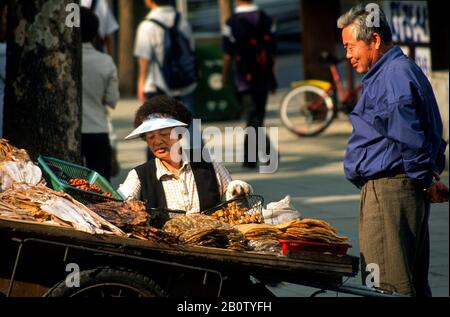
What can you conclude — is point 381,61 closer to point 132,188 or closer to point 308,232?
point 308,232

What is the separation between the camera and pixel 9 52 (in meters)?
7.66

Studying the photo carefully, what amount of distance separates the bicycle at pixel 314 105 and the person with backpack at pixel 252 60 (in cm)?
272

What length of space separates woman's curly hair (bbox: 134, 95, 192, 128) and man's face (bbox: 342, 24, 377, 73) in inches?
39.6

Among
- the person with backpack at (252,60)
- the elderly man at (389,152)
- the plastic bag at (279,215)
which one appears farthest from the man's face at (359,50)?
the person with backpack at (252,60)

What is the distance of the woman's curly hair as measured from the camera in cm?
656

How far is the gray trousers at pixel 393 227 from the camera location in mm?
6004

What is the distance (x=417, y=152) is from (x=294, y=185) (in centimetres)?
699

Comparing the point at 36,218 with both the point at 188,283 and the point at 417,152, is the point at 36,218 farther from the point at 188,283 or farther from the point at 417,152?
the point at 417,152

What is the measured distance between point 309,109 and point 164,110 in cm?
1012

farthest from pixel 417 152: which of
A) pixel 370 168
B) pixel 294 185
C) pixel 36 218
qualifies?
pixel 294 185

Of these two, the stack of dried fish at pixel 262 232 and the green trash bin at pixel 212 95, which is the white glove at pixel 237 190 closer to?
the stack of dried fish at pixel 262 232

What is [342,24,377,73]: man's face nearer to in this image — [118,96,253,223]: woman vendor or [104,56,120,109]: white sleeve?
[118,96,253,223]: woman vendor

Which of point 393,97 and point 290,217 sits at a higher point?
point 393,97
